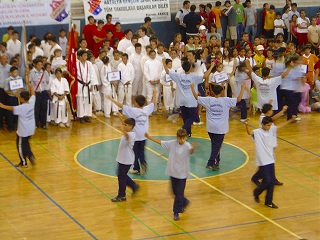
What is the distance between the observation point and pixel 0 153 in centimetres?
1767

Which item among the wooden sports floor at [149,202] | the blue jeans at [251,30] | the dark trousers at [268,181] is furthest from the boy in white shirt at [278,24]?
the dark trousers at [268,181]

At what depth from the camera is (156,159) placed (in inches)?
677

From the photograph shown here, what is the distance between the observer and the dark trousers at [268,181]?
44.9 feet

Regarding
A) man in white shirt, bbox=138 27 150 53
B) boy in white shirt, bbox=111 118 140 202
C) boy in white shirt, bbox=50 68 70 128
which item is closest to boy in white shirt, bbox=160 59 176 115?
man in white shirt, bbox=138 27 150 53

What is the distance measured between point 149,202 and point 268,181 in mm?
2303

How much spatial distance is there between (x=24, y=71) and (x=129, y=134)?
6.95m

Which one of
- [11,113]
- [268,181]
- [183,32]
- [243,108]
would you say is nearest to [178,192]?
[268,181]

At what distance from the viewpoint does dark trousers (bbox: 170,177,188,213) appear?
43.0 ft

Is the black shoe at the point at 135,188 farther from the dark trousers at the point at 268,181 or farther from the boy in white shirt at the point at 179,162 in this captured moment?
the dark trousers at the point at 268,181

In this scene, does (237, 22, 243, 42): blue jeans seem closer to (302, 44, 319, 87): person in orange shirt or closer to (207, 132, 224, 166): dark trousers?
(302, 44, 319, 87): person in orange shirt

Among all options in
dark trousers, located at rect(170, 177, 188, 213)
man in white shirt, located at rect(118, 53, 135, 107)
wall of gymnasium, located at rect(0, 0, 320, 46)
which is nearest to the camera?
dark trousers, located at rect(170, 177, 188, 213)

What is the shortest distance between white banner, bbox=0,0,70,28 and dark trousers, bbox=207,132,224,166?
1051 cm

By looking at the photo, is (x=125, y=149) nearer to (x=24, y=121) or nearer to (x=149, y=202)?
(x=149, y=202)

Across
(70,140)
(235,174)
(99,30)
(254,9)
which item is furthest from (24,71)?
(254,9)
